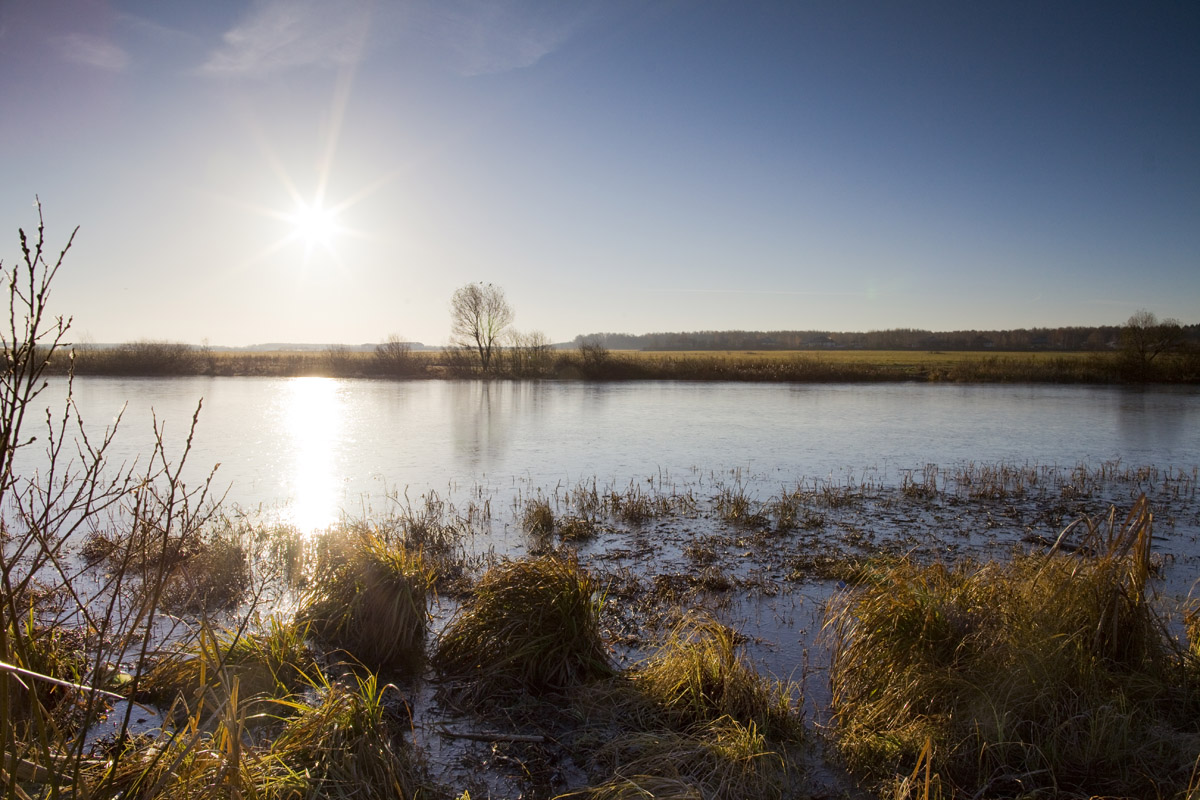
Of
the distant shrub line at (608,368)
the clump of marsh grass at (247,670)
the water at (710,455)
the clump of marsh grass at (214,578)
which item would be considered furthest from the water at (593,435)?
the distant shrub line at (608,368)

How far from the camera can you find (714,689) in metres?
5.36

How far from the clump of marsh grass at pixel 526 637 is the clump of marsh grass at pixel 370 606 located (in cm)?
37

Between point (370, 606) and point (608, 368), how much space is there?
43.2 m

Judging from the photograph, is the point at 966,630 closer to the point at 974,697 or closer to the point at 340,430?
the point at 974,697

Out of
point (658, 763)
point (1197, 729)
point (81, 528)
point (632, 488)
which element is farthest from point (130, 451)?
point (1197, 729)

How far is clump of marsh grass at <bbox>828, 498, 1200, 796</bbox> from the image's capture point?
4.45 m

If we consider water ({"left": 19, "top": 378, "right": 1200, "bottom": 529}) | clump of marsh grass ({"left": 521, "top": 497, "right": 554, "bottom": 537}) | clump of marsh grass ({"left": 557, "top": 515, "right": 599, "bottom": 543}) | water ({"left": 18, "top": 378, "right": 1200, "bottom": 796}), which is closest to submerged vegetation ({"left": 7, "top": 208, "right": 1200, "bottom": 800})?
water ({"left": 18, "top": 378, "right": 1200, "bottom": 796})

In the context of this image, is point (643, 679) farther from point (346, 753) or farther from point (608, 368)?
point (608, 368)

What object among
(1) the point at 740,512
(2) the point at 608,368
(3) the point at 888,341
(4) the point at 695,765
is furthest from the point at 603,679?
(3) the point at 888,341

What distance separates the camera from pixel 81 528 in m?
10.9

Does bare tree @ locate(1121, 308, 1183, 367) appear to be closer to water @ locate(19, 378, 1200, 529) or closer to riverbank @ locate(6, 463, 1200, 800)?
water @ locate(19, 378, 1200, 529)

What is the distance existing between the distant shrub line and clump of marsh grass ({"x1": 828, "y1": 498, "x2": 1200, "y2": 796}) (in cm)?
4157

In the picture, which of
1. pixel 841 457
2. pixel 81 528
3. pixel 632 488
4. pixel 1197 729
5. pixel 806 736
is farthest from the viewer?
pixel 841 457

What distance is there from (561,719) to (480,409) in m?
24.5
